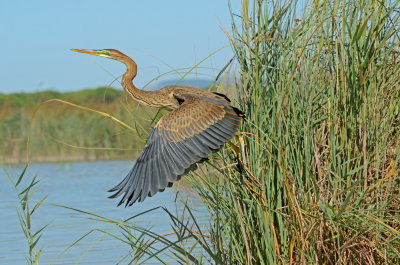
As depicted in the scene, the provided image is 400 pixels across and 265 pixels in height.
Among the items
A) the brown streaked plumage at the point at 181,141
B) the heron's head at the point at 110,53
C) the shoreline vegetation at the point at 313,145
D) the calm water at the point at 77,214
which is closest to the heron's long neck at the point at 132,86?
the heron's head at the point at 110,53

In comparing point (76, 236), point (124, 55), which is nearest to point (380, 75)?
point (124, 55)

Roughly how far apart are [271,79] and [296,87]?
0.15 metres

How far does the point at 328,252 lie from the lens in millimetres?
3754

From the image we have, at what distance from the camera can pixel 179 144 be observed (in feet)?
13.9

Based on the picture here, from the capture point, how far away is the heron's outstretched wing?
3.90m

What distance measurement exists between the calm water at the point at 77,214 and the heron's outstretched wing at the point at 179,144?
278 millimetres

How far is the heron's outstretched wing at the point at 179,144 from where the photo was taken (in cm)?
390

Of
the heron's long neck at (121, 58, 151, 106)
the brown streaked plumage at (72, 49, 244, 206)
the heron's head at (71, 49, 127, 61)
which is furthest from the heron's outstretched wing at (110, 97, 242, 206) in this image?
the heron's head at (71, 49, 127, 61)

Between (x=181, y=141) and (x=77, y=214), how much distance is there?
19.3 ft

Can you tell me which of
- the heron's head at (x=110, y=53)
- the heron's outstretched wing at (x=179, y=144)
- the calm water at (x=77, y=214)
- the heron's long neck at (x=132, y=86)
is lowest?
the calm water at (x=77, y=214)

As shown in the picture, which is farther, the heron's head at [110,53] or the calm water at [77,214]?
the calm water at [77,214]

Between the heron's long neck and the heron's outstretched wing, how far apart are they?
1.57 ft

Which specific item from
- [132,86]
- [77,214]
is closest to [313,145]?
[132,86]

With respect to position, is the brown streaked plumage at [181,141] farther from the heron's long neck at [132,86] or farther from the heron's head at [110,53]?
the heron's head at [110,53]
